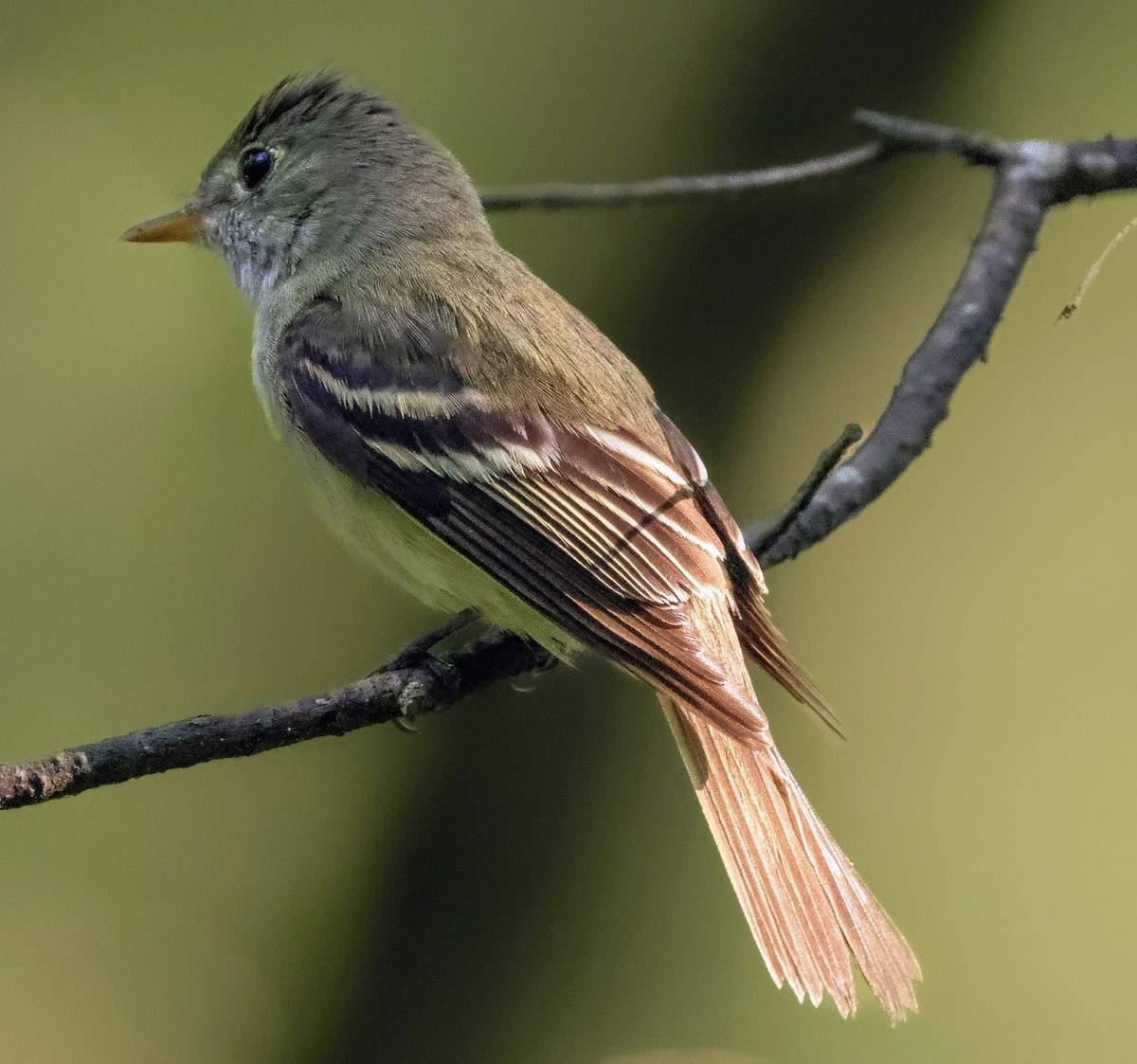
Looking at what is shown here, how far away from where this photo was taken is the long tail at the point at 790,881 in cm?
204

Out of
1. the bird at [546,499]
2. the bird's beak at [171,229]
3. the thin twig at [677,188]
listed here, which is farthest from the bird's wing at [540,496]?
the bird's beak at [171,229]

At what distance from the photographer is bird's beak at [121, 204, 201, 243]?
307 cm

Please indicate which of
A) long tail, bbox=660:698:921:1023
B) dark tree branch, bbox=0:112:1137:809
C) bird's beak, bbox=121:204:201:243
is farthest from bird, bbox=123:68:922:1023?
bird's beak, bbox=121:204:201:243

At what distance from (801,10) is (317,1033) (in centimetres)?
273

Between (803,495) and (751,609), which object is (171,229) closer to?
(751,609)

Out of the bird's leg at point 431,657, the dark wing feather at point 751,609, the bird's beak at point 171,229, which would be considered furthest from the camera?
the bird's beak at point 171,229

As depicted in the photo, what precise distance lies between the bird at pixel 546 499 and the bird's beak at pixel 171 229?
0.26m

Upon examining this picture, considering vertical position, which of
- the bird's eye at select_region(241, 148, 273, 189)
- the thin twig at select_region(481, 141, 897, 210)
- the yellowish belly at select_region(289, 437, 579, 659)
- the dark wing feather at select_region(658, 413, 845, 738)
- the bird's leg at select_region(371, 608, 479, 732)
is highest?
the thin twig at select_region(481, 141, 897, 210)

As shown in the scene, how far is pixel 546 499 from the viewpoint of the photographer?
235 cm

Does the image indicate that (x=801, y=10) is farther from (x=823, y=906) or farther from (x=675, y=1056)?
(x=675, y=1056)

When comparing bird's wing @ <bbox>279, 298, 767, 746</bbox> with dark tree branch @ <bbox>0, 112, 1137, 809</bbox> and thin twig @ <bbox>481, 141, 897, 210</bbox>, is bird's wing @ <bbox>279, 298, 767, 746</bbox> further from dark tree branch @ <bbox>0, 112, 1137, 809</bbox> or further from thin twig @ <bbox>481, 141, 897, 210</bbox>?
thin twig @ <bbox>481, 141, 897, 210</bbox>

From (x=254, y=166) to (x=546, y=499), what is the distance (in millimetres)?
1325

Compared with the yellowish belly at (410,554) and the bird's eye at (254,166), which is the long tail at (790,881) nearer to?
the yellowish belly at (410,554)

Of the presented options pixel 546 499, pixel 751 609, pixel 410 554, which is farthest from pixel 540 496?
pixel 751 609
